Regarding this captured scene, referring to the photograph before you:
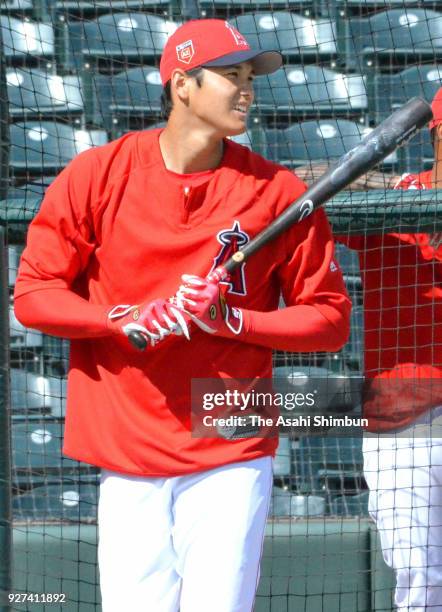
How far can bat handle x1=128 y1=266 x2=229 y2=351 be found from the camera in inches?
78.7

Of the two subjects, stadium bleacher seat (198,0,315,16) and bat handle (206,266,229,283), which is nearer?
bat handle (206,266,229,283)

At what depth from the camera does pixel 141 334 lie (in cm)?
200

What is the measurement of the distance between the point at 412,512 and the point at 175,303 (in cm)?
90

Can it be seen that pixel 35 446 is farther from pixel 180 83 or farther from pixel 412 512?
pixel 180 83

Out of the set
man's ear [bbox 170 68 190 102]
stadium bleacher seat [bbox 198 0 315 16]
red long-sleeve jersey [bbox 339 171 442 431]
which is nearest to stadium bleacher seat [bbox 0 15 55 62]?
stadium bleacher seat [bbox 198 0 315 16]

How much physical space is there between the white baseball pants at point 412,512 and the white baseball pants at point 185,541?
0.55m

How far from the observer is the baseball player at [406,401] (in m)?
2.57

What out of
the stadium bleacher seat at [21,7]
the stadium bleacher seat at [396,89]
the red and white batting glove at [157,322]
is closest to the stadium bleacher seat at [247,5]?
the stadium bleacher seat at [396,89]

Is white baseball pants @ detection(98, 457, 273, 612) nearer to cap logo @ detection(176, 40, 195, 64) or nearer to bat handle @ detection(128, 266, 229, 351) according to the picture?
bat handle @ detection(128, 266, 229, 351)

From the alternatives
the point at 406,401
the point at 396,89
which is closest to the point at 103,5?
the point at 396,89

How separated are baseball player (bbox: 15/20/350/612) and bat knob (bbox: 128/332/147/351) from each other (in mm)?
46

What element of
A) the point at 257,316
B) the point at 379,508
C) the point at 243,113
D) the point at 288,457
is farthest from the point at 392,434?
the point at 288,457

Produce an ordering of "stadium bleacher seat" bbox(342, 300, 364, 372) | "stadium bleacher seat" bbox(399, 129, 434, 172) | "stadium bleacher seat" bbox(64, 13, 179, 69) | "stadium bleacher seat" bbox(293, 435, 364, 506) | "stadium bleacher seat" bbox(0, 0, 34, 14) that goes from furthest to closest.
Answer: "stadium bleacher seat" bbox(0, 0, 34, 14) → "stadium bleacher seat" bbox(64, 13, 179, 69) → "stadium bleacher seat" bbox(399, 129, 434, 172) → "stadium bleacher seat" bbox(342, 300, 364, 372) → "stadium bleacher seat" bbox(293, 435, 364, 506)

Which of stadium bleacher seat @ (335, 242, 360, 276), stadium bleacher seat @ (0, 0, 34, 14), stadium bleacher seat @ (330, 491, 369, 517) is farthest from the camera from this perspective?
stadium bleacher seat @ (0, 0, 34, 14)
